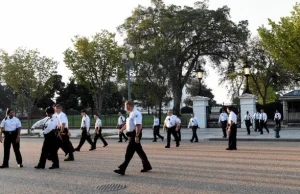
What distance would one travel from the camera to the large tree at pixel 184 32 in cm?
3803

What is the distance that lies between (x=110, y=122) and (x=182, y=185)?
103ft

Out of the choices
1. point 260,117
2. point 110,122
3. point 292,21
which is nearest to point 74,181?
point 260,117

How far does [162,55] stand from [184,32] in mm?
5987

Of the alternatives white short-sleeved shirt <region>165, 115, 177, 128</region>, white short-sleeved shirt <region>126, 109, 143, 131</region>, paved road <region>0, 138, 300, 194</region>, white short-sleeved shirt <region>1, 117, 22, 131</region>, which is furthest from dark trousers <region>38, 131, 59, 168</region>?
white short-sleeved shirt <region>165, 115, 177, 128</region>

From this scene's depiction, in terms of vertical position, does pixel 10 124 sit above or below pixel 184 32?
below

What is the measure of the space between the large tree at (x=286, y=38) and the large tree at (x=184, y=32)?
9552mm

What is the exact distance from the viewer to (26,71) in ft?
107

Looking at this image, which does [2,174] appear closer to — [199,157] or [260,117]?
[199,157]

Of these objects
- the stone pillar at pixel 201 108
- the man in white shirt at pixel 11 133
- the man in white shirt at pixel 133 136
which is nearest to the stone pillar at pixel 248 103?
the stone pillar at pixel 201 108

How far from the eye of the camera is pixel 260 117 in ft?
71.7

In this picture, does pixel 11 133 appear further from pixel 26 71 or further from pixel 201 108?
pixel 26 71

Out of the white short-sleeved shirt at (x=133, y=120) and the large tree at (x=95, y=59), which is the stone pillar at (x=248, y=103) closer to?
→ the large tree at (x=95, y=59)

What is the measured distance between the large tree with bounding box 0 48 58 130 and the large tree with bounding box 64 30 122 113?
3650mm

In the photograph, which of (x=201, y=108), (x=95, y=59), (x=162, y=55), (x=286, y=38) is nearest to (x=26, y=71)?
(x=95, y=59)
